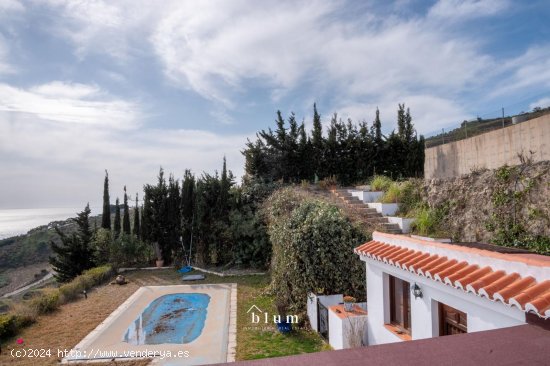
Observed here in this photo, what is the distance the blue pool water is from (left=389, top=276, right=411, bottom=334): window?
A: 21.0 feet

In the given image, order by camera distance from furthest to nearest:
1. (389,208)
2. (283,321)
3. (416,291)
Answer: (389,208) → (283,321) → (416,291)

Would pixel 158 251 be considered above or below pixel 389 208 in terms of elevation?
below

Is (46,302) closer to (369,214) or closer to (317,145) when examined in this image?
(369,214)

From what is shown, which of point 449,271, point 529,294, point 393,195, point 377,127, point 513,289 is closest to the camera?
point 529,294

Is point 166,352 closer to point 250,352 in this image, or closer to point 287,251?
point 250,352

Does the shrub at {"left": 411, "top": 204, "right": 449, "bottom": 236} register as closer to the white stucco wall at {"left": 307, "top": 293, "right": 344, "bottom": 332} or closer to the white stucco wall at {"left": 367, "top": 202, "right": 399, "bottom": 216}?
the white stucco wall at {"left": 367, "top": 202, "right": 399, "bottom": 216}

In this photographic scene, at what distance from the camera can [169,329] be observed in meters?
A: 12.5

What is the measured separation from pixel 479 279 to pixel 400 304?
3.00 m

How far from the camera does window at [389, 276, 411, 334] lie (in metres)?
7.80

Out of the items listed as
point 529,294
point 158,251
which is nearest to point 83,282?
point 158,251

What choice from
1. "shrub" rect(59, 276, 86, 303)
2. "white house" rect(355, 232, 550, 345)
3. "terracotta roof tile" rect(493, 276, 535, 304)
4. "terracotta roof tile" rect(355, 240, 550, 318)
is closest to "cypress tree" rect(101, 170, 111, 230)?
"shrub" rect(59, 276, 86, 303)

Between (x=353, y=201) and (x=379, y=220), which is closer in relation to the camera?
(x=379, y=220)

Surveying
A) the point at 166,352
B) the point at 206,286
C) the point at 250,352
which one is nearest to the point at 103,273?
the point at 206,286

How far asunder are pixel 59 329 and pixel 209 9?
11642 millimetres
